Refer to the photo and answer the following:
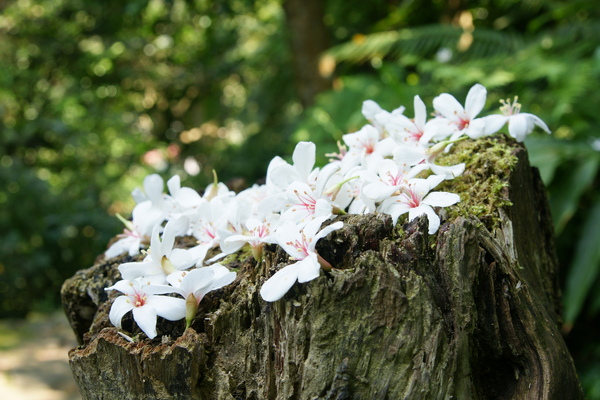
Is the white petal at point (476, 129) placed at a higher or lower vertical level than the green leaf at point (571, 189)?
lower

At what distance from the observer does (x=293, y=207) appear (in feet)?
4.06

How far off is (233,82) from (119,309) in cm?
789

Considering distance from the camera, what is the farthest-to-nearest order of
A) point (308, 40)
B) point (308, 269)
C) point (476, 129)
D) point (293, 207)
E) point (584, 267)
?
point (308, 40) < point (584, 267) < point (476, 129) < point (293, 207) < point (308, 269)

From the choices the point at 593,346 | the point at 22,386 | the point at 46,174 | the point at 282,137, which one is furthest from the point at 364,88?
the point at 46,174

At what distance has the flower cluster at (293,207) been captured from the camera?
3.69 feet

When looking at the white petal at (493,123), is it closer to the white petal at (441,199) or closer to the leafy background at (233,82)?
the white petal at (441,199)

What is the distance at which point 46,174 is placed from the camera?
750 centimetres

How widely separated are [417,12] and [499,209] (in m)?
4.67

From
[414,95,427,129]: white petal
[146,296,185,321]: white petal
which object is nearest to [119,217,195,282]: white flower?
[146,296,185,321]: white petal

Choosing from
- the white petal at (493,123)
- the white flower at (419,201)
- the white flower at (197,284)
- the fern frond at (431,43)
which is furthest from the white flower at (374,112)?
the fern frond at (431,43)

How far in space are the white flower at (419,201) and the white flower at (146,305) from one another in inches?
19.5

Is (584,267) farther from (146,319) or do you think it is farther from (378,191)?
(146,319)

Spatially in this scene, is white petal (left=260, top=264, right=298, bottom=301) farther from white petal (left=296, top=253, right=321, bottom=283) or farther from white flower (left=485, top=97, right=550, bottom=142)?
white flower (left=485, top=97, right=550, bottom=142)

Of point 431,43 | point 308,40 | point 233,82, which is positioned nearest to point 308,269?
point 431,43
